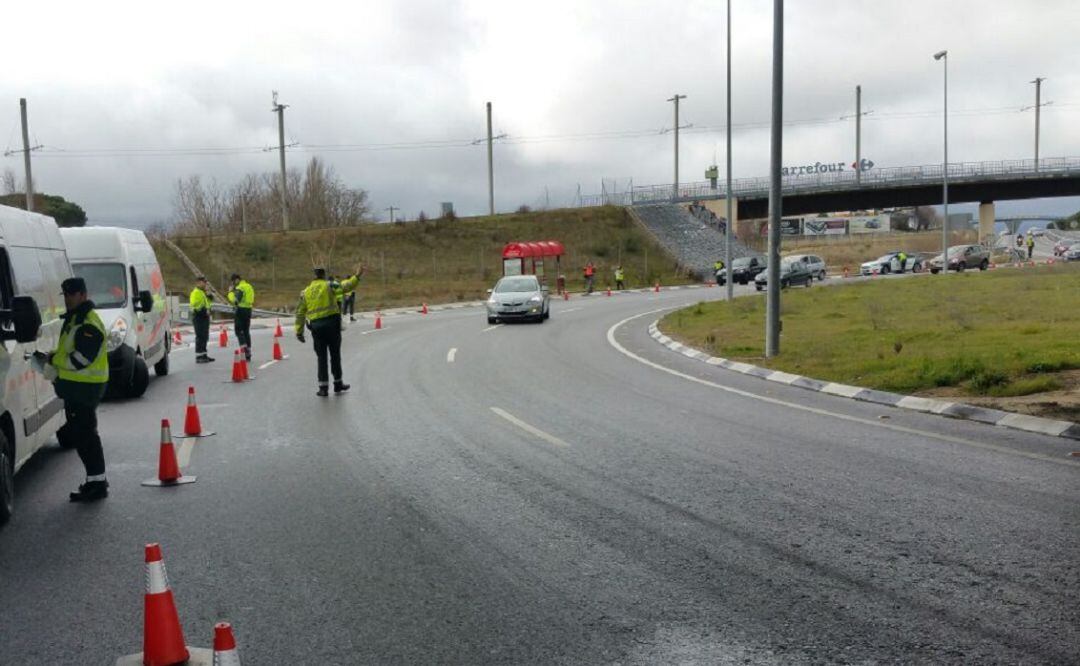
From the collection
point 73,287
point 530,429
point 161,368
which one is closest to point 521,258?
point 161,368

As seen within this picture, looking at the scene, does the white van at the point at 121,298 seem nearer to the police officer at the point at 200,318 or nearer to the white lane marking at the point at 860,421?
the police officer at the point at 200,318

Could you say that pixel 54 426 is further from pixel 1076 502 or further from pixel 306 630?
pixel 1076 502

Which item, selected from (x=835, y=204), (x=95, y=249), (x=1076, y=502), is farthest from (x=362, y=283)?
(x=1076, y=502)

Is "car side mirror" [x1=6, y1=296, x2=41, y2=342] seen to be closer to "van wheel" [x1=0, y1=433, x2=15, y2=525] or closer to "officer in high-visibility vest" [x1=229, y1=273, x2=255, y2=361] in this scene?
"van wheel" [x1=0, y1=433, x2=15, y2=525]

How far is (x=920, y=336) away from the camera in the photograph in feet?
62.8

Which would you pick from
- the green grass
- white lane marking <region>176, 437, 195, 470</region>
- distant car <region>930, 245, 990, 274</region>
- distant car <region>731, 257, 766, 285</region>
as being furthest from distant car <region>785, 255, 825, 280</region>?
white lane marking <region>176, 437, 195, 470</region>

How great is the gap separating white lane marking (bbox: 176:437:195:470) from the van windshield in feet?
17.3

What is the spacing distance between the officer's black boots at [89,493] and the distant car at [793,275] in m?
43.3

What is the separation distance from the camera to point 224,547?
6.50 meters

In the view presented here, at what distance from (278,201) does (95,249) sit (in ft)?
277

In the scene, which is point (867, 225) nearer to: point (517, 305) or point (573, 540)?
point (517, 305)

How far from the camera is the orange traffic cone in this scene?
8.54 metres

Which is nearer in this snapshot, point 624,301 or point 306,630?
point 306,630

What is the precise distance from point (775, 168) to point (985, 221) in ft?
235
